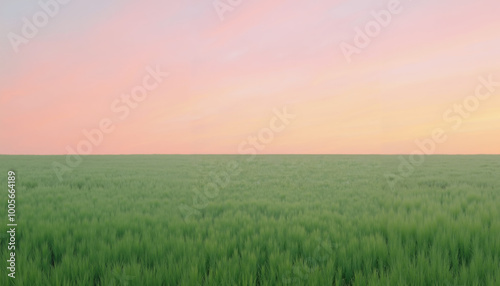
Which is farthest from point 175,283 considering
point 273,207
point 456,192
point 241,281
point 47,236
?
point 456,192

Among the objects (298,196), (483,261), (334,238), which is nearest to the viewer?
(483,261)

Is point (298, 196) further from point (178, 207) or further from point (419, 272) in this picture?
point (419, 272)

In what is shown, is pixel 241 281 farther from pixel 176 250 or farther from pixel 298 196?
pixel 298 196

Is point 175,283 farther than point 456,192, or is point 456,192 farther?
point 456,192

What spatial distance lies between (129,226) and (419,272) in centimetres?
509

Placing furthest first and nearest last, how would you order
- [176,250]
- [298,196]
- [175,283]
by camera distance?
[298,196]
[176,250]
[175,283]

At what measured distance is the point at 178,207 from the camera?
8.38m

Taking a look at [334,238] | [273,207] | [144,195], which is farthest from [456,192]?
[144,195]

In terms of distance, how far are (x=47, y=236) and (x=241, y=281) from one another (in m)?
3.99

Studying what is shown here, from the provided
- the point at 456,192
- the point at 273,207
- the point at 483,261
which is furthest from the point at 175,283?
the point at 456,192

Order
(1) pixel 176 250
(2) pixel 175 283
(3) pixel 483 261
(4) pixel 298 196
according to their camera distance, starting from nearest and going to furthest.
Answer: (2) pixel 175 283 → (3) pixel 483 261 → (1) pixel 176 250 → (4) pixel 298 196

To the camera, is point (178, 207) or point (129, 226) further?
point (178, 207)

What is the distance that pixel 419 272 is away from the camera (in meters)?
3.60

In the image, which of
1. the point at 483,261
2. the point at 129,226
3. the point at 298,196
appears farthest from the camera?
the point at 298,196
